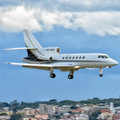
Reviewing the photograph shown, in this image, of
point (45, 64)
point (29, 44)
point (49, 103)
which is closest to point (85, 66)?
point (45, 64)

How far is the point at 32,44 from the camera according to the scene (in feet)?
300

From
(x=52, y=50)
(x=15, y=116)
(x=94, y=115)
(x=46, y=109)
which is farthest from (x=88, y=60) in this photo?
(x=15, y=116)

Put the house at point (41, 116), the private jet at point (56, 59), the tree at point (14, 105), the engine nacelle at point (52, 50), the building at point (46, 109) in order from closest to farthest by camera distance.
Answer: the private jet at point (56, 59) → the engine nacelle at point (52, 50) → the house at point (41, 116) → the building at point (46, 109) → the tree at point (14, 105)

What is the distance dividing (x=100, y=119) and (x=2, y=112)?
1055 inches

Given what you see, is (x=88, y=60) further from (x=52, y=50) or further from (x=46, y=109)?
(x=46, y=109)

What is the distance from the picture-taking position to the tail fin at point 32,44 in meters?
89.4

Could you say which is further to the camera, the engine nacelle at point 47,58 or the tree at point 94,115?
the tree at point 94,115

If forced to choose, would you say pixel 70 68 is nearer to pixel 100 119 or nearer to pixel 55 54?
pixel 55 54

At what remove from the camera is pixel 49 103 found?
362 ft

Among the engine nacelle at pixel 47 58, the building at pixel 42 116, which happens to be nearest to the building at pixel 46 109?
the building at pixel 42 116

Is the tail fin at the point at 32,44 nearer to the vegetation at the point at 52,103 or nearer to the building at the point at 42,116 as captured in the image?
the building at the point at 42,116

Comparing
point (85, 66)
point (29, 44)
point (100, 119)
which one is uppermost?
point (29, 44)

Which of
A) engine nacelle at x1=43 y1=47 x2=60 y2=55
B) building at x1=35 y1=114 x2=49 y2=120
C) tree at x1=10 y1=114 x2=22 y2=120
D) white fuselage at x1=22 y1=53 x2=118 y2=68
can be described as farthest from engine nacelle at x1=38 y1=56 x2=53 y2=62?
tree at x1=10 y1=114 x2=22 y2=120

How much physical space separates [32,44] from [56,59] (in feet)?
30.1
